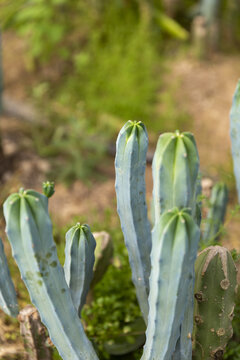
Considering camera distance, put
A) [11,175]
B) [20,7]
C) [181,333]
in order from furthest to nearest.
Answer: [20,7], [11,175], [181,333]

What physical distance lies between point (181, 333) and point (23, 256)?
0.52 meters

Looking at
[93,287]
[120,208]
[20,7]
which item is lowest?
[93,287]

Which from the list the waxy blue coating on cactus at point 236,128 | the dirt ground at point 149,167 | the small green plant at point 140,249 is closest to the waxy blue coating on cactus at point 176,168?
the small green plant at point 140,249

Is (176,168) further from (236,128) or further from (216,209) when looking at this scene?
(216,209)

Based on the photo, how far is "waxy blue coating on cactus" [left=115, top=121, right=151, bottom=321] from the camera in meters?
1.34

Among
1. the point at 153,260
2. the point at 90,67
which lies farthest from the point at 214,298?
the point at 90,67

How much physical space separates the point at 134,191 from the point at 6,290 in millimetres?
484

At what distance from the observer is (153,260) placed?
116 centimetres

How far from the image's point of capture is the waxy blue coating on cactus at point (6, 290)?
4.77 ft

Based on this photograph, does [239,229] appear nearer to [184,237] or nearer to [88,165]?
[88,165]

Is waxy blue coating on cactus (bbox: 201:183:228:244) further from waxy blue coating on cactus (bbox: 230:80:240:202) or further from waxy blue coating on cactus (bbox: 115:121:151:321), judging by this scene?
waxy blue coating on cactus (bbox: 115:121:151:321)

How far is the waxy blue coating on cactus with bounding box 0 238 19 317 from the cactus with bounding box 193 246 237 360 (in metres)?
0.54

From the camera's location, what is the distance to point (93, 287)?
195cm

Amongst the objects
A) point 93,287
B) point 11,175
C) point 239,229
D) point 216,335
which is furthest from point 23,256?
point 11,175
